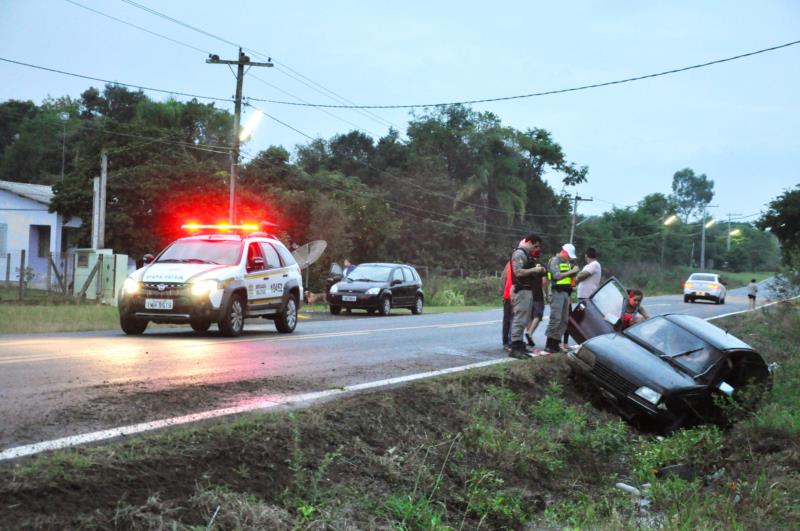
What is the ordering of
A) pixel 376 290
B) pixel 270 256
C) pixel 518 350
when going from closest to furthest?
pixel 518 350 → pixel 270 256 → pixel 376 290

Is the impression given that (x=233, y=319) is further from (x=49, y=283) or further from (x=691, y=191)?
(x=691, y=191)

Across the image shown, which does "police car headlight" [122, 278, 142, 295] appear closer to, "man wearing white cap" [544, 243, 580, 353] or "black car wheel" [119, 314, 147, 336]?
"black car wheel" [119, 314, 147, 336]

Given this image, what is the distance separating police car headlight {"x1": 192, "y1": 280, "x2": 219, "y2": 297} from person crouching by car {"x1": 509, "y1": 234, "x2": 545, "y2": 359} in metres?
4.85

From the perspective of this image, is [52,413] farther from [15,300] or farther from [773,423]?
[15,300]

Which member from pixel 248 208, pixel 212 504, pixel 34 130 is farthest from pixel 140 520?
pixel 34 130

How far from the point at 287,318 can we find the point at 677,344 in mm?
7967

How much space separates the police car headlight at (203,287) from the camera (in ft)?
44.7

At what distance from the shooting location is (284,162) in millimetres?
41594

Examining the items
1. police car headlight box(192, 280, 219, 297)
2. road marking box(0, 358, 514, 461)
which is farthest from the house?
road marking box(0, 358, 514, 461)

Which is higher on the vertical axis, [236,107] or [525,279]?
[236,107]

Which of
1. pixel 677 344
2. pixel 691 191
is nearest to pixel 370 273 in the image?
pixel 677 344

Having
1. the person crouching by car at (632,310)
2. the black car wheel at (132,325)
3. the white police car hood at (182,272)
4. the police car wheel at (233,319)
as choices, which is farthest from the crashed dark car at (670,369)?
the black car wheel at (132,325)

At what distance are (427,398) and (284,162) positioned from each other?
3459cm

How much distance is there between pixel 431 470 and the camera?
20.7ft
